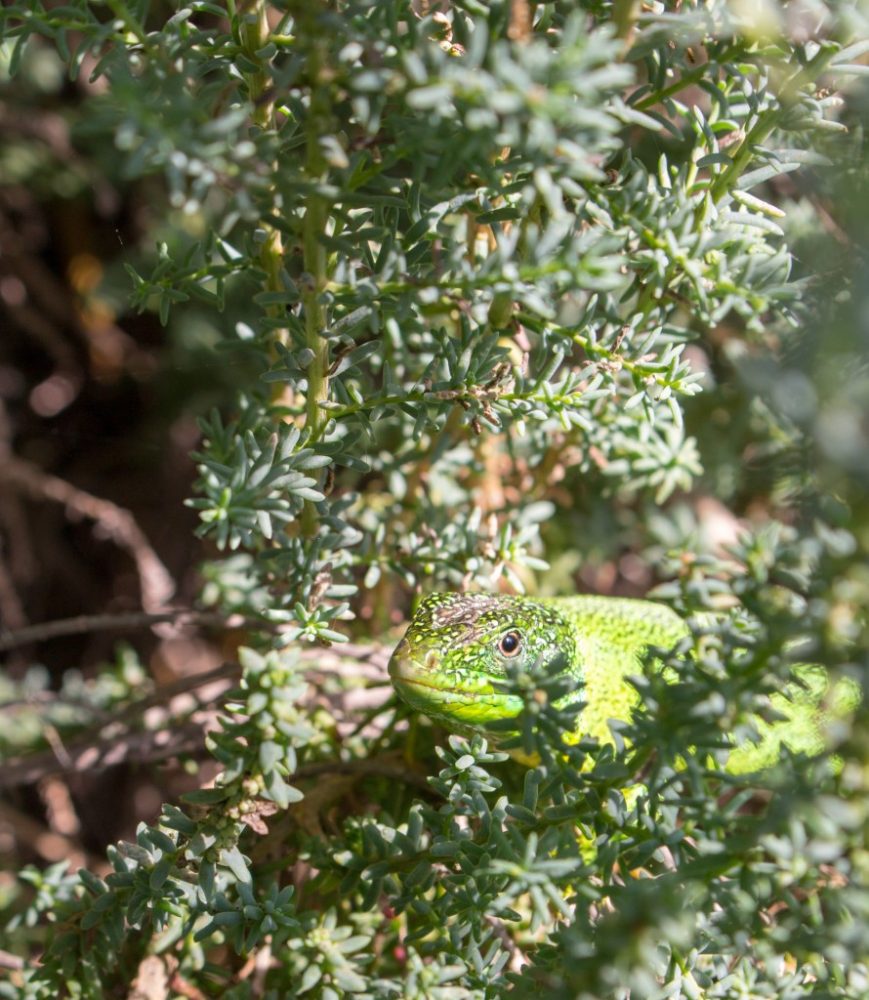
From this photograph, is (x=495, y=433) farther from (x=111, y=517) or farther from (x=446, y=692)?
(x=111, y=517)

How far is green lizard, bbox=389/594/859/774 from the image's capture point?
5.04ft

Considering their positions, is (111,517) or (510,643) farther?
(111,517)

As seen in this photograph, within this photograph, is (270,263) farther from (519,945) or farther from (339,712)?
(519,945)

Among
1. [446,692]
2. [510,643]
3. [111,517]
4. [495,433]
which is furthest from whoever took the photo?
[111,517]

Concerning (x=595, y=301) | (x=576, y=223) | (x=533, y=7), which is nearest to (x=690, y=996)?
(x=595, y=301)

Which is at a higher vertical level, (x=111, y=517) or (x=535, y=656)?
(x=535, y=656)

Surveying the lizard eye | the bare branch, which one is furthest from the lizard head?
the bare branch

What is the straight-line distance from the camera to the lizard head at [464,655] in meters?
1.53

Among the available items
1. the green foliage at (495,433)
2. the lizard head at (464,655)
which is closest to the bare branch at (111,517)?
the green foliage at (495,433)

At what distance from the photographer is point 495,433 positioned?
4.51ft

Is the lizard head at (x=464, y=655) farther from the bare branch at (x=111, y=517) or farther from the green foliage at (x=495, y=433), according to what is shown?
the bare branch at (x=111, y=517)

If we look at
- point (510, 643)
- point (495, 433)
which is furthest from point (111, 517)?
point (495, 433)

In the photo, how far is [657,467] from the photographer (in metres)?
1.80

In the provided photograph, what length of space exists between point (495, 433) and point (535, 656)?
19.7 inches
